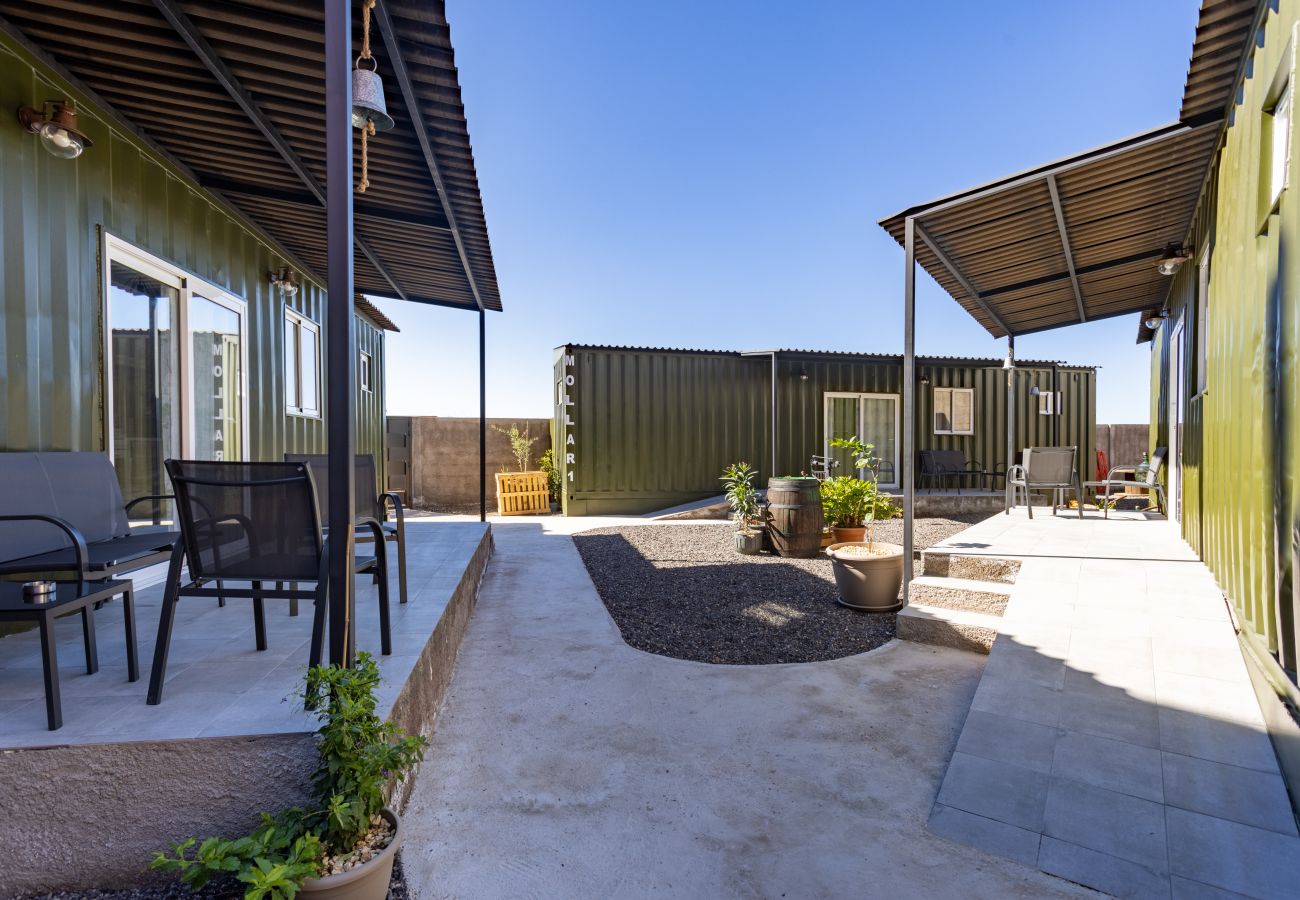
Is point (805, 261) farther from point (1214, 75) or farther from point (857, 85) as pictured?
point (1214, 75)

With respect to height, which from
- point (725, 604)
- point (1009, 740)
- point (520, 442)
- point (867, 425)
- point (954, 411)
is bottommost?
point (725, 604)

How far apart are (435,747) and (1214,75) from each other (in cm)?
440

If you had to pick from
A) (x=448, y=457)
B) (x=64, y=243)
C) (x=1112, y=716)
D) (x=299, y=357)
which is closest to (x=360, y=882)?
(x=1112, y=716)

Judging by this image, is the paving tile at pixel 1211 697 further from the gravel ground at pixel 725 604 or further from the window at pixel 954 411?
the window at pixel 954 411

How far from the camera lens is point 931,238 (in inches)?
179

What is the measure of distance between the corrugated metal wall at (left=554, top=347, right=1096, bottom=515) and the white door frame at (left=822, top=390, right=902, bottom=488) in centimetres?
8

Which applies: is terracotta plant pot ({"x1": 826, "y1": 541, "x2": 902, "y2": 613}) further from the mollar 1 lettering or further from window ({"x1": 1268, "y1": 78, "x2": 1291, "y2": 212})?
the mollar 1 lettering

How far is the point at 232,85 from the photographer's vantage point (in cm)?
288

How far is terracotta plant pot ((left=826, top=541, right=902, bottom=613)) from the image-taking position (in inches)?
155

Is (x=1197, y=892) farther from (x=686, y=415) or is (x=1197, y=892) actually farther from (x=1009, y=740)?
(x=686, y=415)

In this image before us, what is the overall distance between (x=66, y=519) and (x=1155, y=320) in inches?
351

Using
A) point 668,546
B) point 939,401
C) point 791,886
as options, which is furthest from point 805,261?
point 791,886

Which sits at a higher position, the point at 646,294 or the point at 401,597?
the point at 646,294

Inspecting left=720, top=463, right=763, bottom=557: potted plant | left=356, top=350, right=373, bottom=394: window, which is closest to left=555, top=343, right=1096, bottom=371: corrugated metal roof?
left=356, top=350, right=373, bottom=394: window
